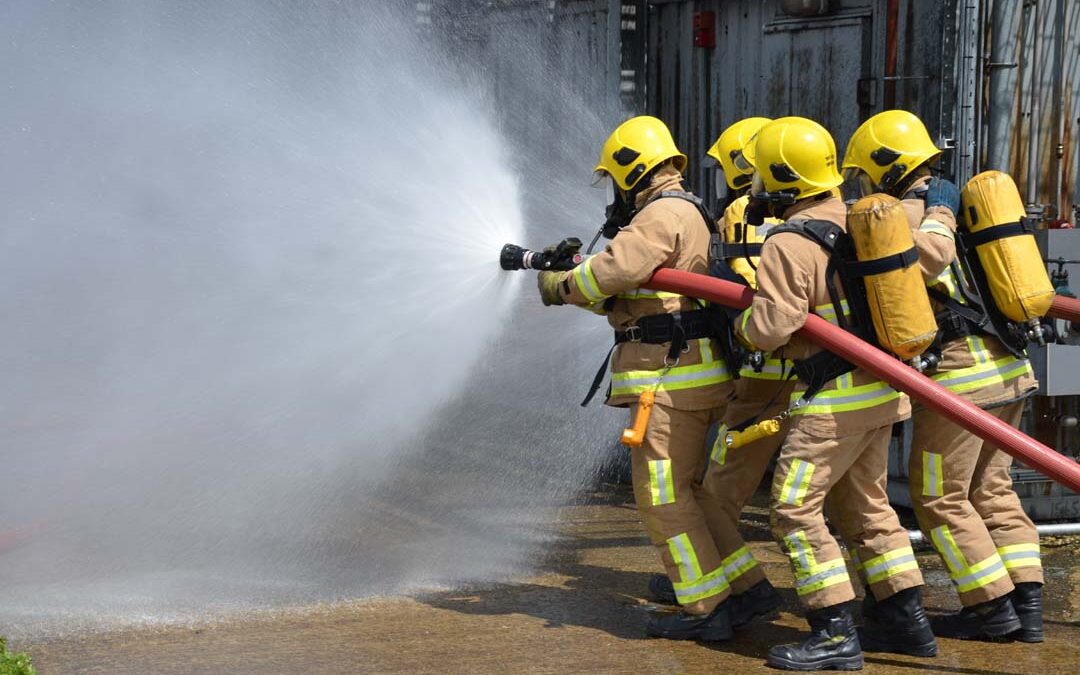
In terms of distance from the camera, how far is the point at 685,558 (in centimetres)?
507

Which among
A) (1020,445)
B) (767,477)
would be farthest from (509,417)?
(1020,445)

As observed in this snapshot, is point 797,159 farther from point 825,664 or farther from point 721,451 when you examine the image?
point 825,664

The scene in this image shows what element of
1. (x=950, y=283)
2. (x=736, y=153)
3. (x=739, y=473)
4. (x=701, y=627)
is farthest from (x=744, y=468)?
(x=736, y=153)

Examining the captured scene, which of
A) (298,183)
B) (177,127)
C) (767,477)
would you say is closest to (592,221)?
A: (298,183)

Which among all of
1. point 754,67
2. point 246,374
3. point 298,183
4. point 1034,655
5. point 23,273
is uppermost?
point 754,67

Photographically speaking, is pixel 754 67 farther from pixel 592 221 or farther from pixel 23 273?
pixel 23 273

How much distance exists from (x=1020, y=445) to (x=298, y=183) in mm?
4278

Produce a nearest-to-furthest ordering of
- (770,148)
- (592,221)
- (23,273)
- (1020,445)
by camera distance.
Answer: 1. (1020,445)
2. (770,148)
3. (592,221)
4. (23,273)

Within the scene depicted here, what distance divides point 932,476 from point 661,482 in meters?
1.04

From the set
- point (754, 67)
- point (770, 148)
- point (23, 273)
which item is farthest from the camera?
point (754, 67)

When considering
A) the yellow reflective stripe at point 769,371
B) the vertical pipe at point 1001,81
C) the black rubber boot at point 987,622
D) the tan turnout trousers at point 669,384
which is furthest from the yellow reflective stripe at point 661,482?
the vertical pipe at point 1001,81

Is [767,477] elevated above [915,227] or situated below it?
below

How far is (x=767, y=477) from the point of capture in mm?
8180

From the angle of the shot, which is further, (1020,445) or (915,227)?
(915,227)
